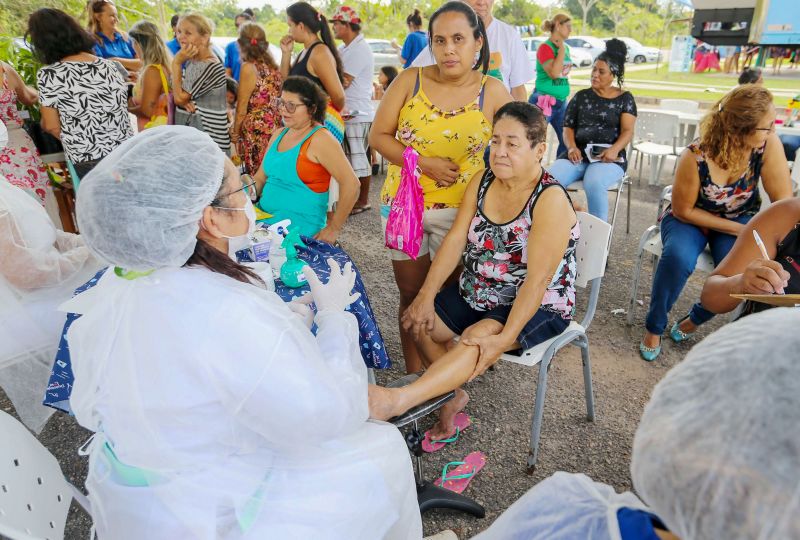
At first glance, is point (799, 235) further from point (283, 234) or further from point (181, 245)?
point (181, 245)

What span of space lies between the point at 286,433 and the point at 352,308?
69 cm

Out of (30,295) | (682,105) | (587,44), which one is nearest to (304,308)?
(30,295)

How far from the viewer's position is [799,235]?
195cm

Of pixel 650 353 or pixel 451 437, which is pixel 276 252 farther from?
pixel 650 353

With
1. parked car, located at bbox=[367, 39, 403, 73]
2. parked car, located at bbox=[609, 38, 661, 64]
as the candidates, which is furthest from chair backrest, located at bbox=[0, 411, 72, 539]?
parked car, located at bbox=[609, 38, 661, 64]

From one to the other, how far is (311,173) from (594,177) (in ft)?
7.49

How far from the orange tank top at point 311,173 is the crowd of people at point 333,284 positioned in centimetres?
1

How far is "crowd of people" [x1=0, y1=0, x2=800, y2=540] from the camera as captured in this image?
24.8 inches

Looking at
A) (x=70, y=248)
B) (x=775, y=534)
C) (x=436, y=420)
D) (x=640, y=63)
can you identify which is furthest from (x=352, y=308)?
(x=640, y=63)

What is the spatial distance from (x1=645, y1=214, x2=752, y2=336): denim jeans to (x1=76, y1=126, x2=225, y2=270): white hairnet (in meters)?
2.54

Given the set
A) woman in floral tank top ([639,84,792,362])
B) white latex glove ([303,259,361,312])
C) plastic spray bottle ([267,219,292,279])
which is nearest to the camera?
white latex glove ([303,259,361,312])

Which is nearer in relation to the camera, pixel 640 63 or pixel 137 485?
pixel 137 485

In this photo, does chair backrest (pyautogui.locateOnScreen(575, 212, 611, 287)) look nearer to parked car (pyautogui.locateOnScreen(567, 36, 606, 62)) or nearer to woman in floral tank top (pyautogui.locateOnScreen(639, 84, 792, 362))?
woman in floral tank top (pyautogui.locateOnScreen(639, 84, 792, 362))

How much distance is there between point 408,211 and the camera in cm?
223
